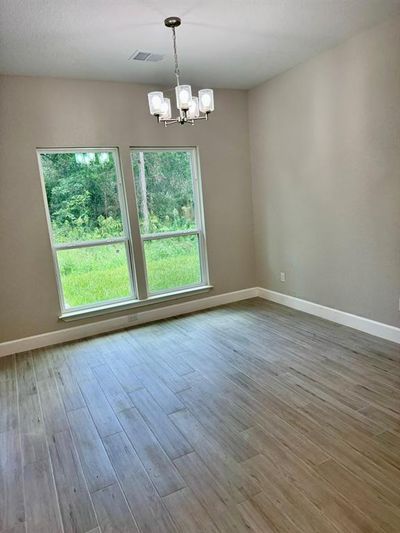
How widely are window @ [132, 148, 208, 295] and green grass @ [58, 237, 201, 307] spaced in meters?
0.01

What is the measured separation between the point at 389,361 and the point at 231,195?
9.37 ft

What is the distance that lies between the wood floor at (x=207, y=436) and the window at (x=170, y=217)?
123 cm

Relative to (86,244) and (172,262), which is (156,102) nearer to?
(86,244)

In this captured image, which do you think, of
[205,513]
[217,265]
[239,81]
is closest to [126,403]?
[205,513]

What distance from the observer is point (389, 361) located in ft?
9.84

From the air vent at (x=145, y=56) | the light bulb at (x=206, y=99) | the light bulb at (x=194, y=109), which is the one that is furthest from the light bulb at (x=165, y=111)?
the air vent at (x=145, y=56)

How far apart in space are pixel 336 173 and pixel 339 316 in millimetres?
1541

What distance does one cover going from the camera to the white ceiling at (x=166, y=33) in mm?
2512

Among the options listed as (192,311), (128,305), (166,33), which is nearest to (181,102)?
(166,33)

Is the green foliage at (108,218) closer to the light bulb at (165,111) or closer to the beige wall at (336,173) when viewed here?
the beige wall at (336,173)

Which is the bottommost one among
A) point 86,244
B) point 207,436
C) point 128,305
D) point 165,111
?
point 207,436

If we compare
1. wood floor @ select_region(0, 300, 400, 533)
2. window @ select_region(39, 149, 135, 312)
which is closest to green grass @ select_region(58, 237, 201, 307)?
window @ select_region(39, 149, 135, 312)

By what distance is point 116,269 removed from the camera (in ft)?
14.3

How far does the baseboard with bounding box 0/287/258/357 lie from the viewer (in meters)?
3.88
